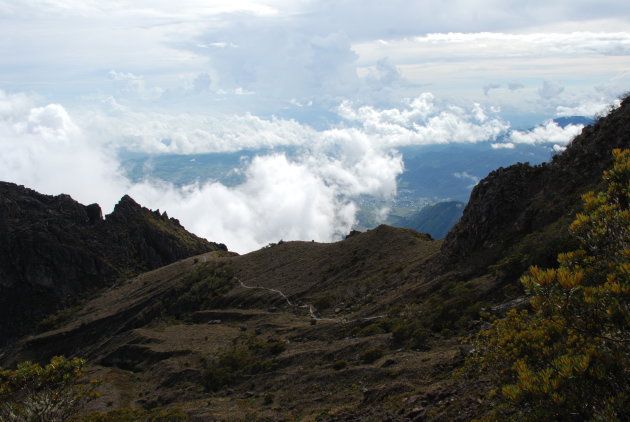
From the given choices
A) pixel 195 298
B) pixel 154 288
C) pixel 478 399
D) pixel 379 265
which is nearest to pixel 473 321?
pixel 478 399

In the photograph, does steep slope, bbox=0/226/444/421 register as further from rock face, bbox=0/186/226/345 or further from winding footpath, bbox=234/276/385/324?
rock face, bbox=0/186/226/345

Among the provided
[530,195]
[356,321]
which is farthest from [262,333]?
[530,195]

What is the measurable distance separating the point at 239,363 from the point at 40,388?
2163 cm

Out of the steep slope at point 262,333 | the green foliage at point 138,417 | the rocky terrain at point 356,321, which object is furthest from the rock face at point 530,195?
the green foliage at point 138,417

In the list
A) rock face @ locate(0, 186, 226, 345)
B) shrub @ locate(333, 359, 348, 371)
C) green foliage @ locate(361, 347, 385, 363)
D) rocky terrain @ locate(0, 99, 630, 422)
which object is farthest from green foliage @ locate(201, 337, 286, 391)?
rock face @ locate(0, 186, 226, 345)

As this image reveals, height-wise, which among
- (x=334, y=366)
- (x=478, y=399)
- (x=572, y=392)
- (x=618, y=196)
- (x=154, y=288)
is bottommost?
(x=154, y=288)

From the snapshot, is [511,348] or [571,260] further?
[511,348]

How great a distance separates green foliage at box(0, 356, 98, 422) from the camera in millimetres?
19391

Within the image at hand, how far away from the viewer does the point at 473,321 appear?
94.8ft

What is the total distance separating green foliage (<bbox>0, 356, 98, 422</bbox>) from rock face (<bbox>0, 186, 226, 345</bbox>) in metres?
97.5

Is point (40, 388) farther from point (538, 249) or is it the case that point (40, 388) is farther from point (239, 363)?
point (538, 249)

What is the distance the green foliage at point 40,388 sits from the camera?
63.6ft

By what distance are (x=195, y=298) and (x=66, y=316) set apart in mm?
42959

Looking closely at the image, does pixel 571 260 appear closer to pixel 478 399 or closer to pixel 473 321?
pixel 478 399
